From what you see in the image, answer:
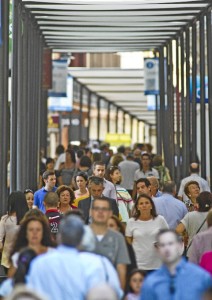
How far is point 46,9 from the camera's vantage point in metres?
28.8

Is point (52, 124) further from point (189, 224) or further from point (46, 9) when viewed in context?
point (189, 224)

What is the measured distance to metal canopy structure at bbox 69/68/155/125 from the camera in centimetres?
5600

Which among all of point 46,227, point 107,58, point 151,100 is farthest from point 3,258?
point 107,58

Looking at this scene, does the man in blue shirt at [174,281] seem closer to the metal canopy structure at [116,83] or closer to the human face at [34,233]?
the human face at [34,233]

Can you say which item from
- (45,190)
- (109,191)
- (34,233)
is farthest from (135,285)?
(45,190)

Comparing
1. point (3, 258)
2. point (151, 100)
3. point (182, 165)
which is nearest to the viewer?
point (3, 258)

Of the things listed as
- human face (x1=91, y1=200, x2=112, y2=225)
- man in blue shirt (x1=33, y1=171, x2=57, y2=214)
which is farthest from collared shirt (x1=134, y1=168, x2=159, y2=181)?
human face (x1=91, y1=200, x2=112, y2=225)

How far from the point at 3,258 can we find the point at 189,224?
2186mm

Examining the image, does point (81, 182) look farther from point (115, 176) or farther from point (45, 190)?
point (115, 176)

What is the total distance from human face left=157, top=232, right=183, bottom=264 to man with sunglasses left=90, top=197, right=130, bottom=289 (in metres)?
1.27

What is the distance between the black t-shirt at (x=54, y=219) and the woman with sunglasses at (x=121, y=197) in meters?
1.17

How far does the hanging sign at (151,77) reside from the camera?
44812 mm

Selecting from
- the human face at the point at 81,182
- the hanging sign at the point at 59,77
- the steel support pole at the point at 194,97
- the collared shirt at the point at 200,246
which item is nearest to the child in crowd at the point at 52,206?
the human face at the point at 81,182

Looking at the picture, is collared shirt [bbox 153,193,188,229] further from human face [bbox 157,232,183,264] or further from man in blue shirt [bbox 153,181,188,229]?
human face [bbox 157,232,183,264]
